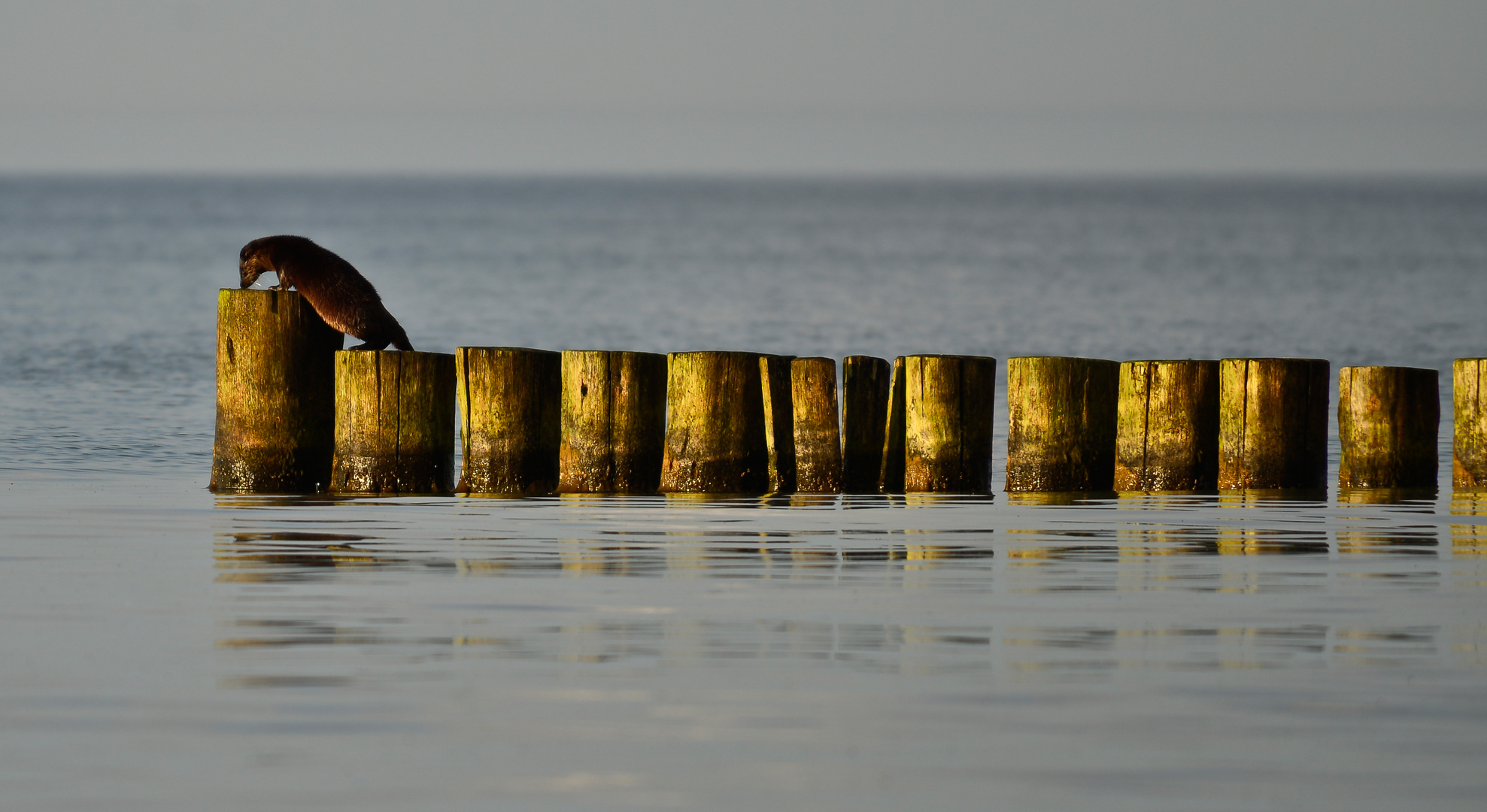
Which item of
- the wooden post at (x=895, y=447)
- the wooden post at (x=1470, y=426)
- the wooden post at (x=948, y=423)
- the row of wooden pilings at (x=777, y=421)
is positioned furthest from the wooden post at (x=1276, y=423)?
the wooden post at (x=895, y=447)

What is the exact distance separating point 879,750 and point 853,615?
2040 millimetres

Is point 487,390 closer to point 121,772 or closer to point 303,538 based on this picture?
point 303,538

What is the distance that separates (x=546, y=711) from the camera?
5516mm

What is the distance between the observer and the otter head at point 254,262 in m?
11.2

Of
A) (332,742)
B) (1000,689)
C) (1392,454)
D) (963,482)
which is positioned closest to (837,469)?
(963,482)

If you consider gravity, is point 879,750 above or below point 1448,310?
below

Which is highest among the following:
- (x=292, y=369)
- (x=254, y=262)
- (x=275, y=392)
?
(x=254, y=262)

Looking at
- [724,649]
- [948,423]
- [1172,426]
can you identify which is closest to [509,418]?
[948,423]

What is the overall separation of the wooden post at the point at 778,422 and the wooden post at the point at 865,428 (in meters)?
0.47

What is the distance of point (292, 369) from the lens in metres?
10.9

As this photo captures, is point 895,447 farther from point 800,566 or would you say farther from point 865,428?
point 800,566

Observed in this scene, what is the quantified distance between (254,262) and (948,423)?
4.16 m

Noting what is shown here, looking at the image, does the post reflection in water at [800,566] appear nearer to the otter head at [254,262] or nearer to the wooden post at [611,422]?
the wooden post at [611,422]

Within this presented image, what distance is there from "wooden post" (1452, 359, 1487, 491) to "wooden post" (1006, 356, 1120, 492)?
7.24 feet
